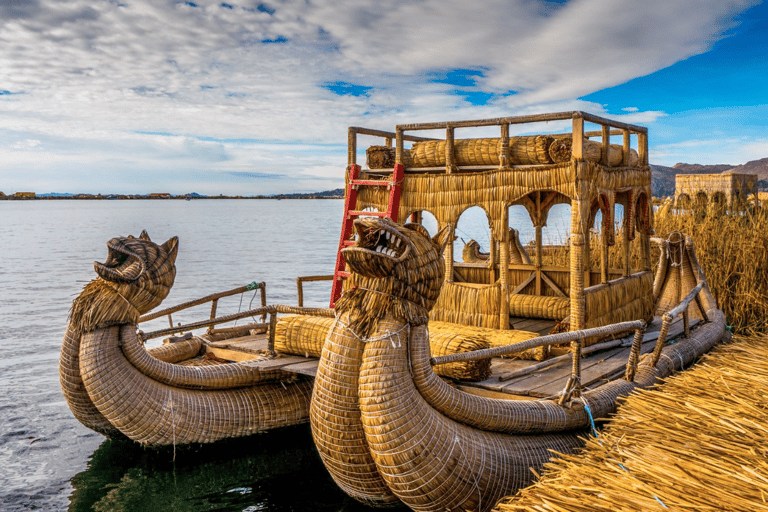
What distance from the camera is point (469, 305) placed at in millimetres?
9250

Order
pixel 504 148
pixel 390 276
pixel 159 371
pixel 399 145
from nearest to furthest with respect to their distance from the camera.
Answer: pixel 390 276 → pixel 159 371 → pixel 504 148 → pixel 399 145

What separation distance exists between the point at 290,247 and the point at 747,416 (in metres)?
49.0

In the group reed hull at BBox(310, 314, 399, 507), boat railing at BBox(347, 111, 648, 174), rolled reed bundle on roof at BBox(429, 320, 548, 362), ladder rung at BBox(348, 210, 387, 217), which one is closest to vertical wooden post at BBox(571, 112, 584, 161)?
boat railing at BBox(347, 111, 648, 174)

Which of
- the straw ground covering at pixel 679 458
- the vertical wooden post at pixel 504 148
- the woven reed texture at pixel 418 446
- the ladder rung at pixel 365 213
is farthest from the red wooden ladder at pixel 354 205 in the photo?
the straw ground covering at pixel 679 458

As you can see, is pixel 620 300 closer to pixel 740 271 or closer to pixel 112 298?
pixel 740 271

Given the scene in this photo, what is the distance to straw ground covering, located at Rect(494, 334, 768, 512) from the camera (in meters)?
2.85

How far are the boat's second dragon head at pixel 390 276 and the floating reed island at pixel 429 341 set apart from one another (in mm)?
14

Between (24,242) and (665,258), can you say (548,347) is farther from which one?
(24,242)

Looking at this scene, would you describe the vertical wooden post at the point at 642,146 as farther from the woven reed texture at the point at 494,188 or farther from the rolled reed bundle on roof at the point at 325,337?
the rolled reed bundle on roof at the point at 325,337

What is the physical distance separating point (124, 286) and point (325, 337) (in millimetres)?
2299

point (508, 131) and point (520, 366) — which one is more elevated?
point (508, 131)

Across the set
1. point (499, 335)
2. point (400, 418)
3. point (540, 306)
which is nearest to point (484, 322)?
point (499, 335)

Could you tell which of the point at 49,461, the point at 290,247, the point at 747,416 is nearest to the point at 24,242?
the point at 290,247

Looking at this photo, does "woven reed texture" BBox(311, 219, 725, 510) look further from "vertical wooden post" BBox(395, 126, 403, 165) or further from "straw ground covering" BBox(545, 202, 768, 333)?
"straw ground covering" BBox(545, 202, 768, 333)
